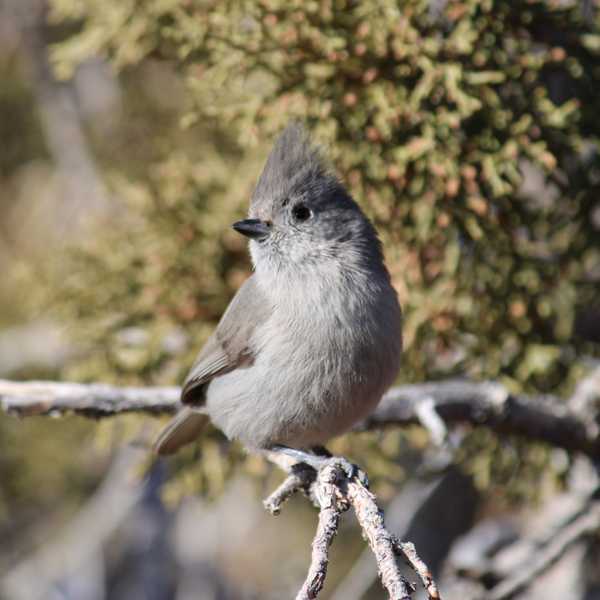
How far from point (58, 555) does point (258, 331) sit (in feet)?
8.89

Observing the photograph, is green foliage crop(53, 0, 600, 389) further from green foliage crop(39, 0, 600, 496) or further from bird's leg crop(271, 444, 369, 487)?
bird's leg crop(271, 444, 369, 487)

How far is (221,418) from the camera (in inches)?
118

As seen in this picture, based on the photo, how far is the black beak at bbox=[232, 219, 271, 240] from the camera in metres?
2.83

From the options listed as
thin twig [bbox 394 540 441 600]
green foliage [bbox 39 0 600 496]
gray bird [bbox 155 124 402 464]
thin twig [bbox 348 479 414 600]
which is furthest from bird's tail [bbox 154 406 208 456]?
thin twig [bbox 394 540 441 600]

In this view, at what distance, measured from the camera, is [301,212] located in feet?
9.64

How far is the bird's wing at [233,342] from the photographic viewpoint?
9.51ft

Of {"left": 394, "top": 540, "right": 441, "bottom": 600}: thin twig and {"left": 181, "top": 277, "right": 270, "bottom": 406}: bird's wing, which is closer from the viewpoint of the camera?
{"left": 394, "top": 540, "right": 441, "bottom": 600}: thin twig

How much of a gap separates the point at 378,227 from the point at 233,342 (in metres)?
0.68

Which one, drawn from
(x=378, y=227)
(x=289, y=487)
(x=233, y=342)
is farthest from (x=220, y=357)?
(x=378, y=227)

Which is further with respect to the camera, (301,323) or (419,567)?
(301,323)

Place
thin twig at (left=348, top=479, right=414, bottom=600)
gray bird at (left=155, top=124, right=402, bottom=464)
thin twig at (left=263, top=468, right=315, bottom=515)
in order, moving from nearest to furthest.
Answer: thin twig at (left=348, top=479, right=414, bottom=600) → thin twig at (left=263, top=468, right=315, bottom=515) → gray bird at (left=155, top=124, right=402, bottom=464)

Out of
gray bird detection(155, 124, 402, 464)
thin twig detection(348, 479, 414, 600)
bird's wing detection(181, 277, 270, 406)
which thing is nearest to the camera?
thin twig detection(348, 479, 414, 600)

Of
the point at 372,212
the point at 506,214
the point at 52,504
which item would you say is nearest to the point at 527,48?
the point at 506,214

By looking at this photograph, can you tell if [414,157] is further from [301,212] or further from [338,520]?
[338,520]
